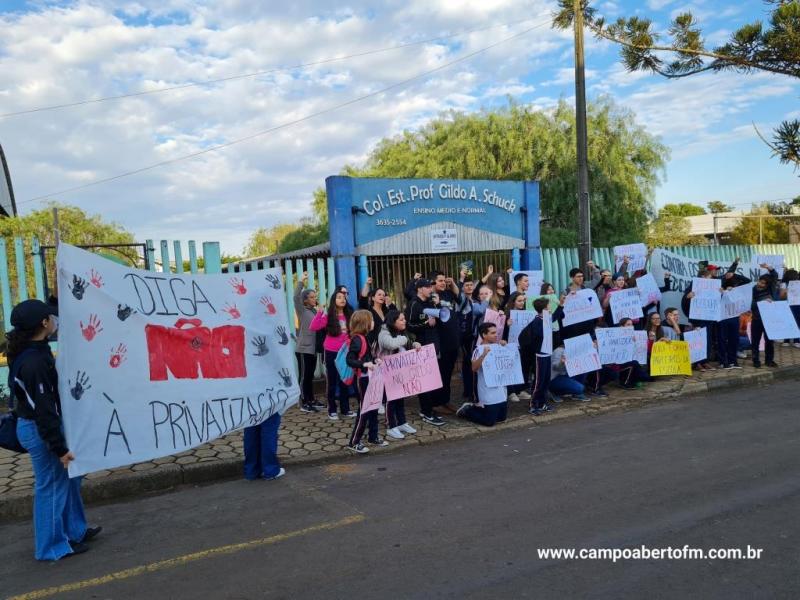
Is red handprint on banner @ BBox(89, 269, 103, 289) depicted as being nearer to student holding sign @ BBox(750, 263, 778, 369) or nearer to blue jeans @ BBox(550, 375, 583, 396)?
blue jeans @ BBox(550, 375, 583, 396)

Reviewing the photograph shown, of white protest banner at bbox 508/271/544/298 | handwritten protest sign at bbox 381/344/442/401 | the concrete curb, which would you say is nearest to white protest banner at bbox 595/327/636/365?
the concrete curb

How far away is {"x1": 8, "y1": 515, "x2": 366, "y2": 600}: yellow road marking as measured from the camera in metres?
3.58

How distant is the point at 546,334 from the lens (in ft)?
25.9

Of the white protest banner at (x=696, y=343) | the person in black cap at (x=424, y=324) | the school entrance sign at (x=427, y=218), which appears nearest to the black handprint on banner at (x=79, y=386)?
the person in black cap at (x=424, y=324)

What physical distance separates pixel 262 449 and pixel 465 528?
229 centimetres

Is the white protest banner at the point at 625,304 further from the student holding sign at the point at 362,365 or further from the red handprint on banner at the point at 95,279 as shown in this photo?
the red handprint on banner at the point at 95,279

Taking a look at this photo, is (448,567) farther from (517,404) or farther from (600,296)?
(600,296)

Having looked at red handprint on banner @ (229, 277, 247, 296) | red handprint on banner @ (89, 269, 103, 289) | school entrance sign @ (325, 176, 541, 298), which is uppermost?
school entrance sign @ (325, 176, 541, 298)

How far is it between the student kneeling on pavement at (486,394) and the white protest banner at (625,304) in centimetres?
279

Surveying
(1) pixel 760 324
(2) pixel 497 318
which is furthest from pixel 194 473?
(1) pixel 760 324

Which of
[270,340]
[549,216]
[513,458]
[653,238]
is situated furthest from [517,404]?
[653,238]

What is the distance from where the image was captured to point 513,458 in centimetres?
600

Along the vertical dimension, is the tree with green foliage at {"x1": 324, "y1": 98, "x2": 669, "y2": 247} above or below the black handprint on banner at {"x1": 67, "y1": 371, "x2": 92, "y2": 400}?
above

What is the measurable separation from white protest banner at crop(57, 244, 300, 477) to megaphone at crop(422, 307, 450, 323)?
2.12 meters
